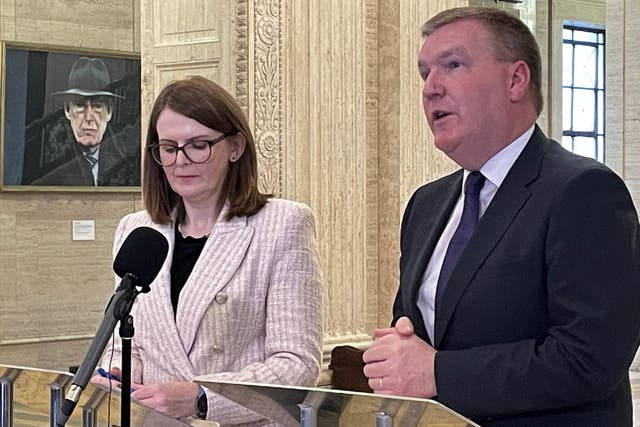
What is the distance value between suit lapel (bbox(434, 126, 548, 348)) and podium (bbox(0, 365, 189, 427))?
2.16ft

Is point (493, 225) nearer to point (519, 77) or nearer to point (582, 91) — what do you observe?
point (519, 77)

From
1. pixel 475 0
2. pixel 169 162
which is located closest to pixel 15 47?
pixel 475 0

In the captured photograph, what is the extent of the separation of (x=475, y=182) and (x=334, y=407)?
89cm

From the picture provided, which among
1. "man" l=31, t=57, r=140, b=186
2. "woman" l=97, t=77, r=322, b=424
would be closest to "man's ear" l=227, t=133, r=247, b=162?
"woman" l=97, t=77, r=322, b=424

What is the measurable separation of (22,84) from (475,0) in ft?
14.0

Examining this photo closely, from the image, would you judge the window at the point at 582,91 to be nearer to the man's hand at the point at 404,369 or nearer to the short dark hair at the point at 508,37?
the short dark hair at the point at 508,37

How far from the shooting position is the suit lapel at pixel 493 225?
2.75 m

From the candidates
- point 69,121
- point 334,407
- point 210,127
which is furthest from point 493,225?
point 69,121

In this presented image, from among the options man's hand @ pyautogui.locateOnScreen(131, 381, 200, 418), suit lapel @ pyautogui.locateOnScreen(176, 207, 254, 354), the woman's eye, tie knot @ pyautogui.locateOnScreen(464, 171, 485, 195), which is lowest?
man's hand @ pyautogui.locateOnScreen(131, 381, 200, 418)

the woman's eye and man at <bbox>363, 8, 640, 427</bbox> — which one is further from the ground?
the woman's eye

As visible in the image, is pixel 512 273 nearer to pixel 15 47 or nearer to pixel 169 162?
pixel 169 162

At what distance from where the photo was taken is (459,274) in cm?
277

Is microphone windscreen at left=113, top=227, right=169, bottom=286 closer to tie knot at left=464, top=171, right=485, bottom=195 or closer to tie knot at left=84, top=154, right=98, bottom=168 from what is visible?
tie knot at left=464, top=171, right=485, bottom=195

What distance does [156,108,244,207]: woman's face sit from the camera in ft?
11.3
